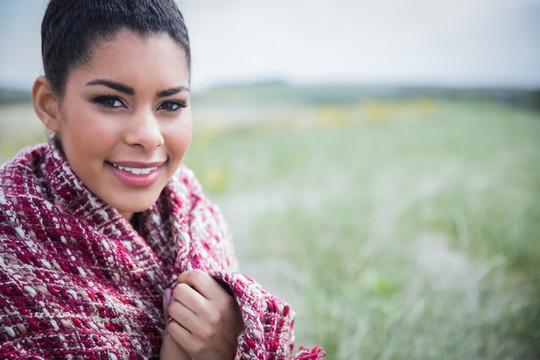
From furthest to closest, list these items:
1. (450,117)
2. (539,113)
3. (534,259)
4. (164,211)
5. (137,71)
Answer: (450,117) → (539,113) → (534,259) → (164,211) → (137,71)

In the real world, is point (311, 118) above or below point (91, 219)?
above

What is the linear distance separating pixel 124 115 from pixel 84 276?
14.7 inches

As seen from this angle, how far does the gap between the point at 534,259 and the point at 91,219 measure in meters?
2.46

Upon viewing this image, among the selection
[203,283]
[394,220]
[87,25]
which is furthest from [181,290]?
[394,220]

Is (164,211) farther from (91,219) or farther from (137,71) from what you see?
(137,71)

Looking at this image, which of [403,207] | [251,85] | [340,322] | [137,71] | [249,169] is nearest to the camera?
[137,71]

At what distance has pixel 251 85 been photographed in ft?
10.3

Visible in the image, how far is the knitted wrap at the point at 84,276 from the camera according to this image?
0.79 metres

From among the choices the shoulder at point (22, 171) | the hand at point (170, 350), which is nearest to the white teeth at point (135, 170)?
the shoulder at point (22, 171)

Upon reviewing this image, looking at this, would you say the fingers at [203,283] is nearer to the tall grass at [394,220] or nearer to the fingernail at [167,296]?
the fingernail at [167,296]

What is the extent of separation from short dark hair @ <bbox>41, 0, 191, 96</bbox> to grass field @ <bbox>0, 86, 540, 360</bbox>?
4.41 feet

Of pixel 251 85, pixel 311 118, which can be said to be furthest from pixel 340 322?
pixel 311 118

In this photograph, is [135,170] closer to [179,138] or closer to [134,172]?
[134,172]

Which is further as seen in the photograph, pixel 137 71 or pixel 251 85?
pixel 251 85
